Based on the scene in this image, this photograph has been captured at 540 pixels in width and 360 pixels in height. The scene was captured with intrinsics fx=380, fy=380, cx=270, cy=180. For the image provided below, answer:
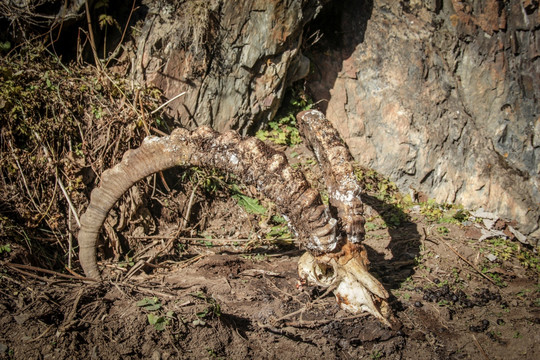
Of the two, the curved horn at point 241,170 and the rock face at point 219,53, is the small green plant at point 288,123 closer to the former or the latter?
the rock face at point 219,53

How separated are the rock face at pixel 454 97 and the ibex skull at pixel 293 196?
2.77 m

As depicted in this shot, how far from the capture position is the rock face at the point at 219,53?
5004 millimetres

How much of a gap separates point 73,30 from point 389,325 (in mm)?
4947

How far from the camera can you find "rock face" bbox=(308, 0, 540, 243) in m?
6.11

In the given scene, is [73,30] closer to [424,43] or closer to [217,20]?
[217,20]

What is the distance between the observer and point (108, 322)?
Answer: 323 centimetres

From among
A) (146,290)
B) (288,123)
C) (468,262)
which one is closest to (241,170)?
(146,290)

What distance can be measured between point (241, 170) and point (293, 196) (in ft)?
1.72

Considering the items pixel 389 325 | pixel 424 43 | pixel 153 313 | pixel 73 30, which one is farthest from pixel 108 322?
pixel 424 43

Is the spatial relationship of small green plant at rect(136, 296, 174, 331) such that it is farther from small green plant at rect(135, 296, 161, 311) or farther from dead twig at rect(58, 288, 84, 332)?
dead twig at rect(58, 288, 84, 332)

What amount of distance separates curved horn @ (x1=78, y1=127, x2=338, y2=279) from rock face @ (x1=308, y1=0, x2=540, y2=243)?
3.26 meters

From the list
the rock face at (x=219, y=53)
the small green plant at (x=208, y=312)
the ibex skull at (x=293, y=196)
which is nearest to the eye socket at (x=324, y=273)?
the ibex skull at (x=293, y=196)

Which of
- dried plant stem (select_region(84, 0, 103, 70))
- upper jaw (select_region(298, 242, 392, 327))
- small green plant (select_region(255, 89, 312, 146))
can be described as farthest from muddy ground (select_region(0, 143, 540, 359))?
dried plant stem (select_region(84, 0, 103, 70))

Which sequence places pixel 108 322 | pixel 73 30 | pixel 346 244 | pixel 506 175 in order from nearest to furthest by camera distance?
1. pixel 108 322
2. pixel 346 244
3. pixel 73 30
4. pixel 506 175
